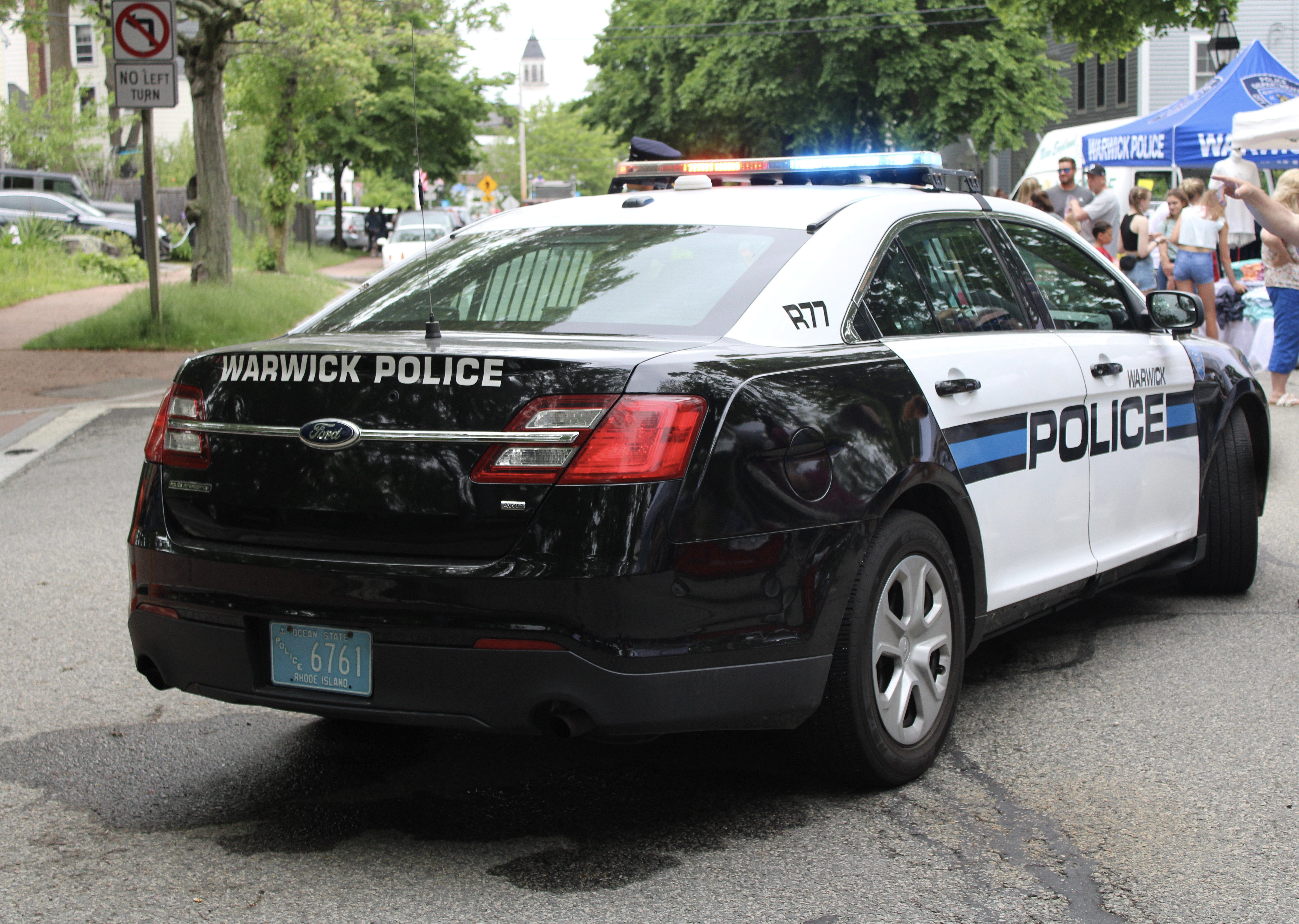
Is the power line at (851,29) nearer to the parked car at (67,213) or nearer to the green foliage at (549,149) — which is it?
the parked car at (67,213)

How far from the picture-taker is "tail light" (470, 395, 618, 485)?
320cm

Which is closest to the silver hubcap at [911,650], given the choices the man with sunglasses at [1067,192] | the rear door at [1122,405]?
the rear door at [1122,405]

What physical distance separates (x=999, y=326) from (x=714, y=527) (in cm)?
169

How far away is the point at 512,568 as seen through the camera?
126 inches

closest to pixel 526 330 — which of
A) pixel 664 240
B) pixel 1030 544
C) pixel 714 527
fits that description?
pixel 664 240

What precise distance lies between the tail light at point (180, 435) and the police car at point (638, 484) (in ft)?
0.04

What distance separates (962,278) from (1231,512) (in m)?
2.00

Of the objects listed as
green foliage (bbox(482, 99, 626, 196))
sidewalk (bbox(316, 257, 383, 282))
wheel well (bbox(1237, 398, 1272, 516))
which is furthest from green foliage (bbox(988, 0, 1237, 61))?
green foliage (bbox(482, 99, 626, 196))

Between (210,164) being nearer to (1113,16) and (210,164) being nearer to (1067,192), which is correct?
(1067,192)

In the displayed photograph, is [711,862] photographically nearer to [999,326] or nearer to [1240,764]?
[1240,764]

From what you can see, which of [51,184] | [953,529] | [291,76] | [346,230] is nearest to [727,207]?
A: [953,529]

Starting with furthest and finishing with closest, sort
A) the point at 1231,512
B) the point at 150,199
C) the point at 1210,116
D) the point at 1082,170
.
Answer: the point at 1082,170 < the point at 1210,116 < the point at 150,199 < the point at 1231,512

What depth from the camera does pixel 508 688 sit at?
3.23 metres

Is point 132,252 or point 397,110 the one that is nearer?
point 132,252
